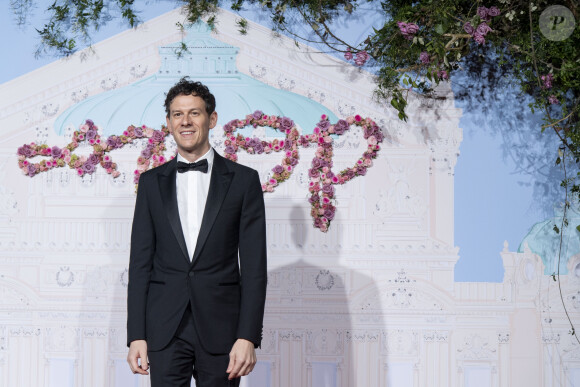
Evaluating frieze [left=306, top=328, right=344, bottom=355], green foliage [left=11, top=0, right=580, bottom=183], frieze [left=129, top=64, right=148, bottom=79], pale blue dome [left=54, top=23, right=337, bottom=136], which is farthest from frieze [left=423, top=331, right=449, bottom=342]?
frieze [left=129, top=64, right=148, bottom=79]

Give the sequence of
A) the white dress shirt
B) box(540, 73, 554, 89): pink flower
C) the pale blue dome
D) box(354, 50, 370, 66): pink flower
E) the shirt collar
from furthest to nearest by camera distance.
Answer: the pale blue dome → box(354, 50, 370, 66): pink flower → box(540, 73, 554, 89): pink flower → the shirt collar → the white dress shirt

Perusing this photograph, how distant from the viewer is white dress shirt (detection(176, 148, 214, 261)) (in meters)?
2.48

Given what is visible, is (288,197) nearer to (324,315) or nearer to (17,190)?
(324,315)

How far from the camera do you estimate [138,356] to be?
241 centimetres

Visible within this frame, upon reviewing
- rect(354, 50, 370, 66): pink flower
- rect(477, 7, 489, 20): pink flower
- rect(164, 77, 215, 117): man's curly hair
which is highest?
rect(477, 7, 489, 20): pink flower

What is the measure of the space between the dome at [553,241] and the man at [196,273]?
7.18 ft

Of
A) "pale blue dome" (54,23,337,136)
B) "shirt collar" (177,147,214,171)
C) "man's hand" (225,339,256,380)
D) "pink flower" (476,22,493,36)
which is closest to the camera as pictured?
"man's hand" (225,339,256,380)

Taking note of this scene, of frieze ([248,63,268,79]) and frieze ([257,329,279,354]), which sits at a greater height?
frieze ([248,63,268,79])

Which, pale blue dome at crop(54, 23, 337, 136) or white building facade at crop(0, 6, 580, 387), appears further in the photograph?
pale blue dome at crop(54, 23, 337, 136)

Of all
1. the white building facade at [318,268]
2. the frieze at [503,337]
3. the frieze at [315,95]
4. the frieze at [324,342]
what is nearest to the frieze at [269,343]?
the white building facade at [318,268]

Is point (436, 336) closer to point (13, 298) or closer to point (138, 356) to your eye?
point (138, 356)

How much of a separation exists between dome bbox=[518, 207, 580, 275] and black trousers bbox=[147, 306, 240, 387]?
2337 mm

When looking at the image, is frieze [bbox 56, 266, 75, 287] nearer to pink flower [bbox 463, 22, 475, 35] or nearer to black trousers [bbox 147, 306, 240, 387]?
black trousers [bbox 147, 306, 240, 387]

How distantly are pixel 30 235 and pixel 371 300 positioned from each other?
2059 millimetres
